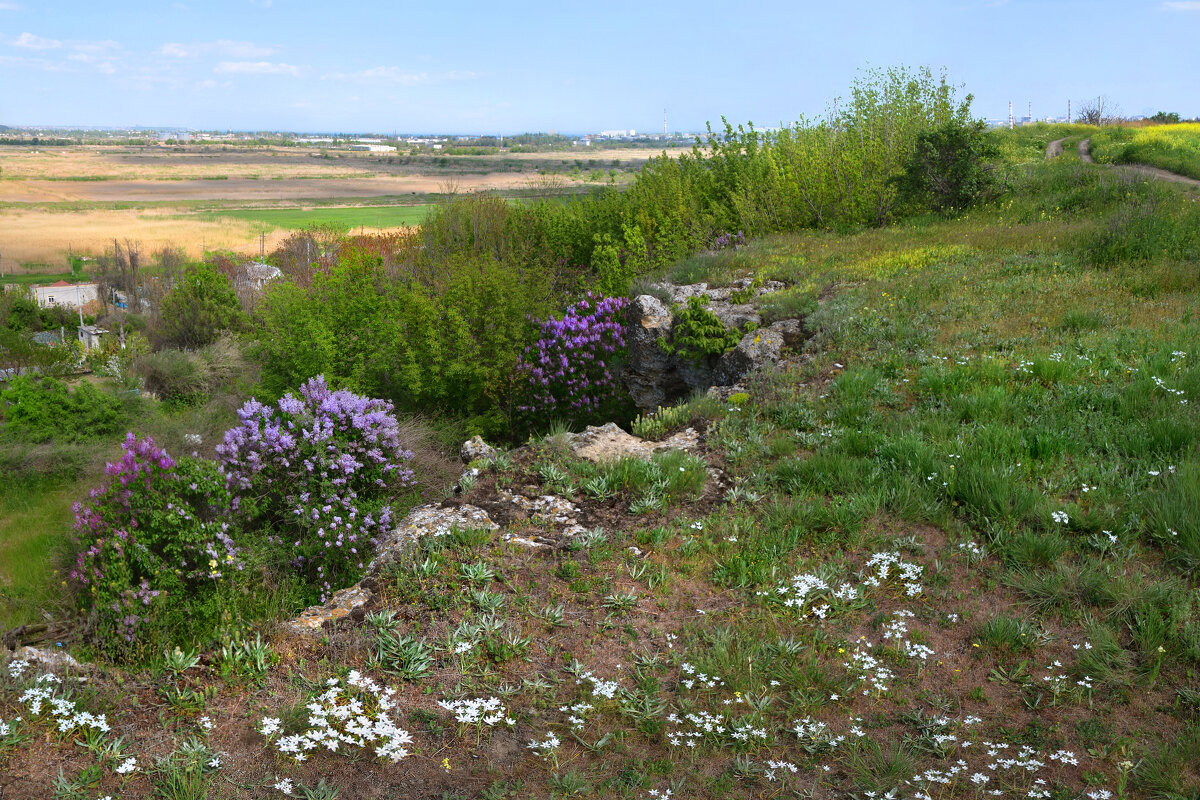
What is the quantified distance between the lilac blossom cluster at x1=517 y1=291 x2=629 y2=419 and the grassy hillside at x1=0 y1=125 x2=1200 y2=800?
580 cm

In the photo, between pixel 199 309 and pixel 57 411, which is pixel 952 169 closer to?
pixel 57 411

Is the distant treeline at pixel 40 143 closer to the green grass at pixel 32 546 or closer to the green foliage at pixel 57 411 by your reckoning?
the green foliage at pixel 57 411

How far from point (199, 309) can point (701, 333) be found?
81.5ft

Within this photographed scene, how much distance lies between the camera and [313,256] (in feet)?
105

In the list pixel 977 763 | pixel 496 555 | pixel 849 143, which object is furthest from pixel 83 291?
pixel 977 763

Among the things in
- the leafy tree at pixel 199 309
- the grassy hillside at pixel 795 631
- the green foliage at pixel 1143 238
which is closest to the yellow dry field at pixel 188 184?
the leafy tree at pixel 199 309

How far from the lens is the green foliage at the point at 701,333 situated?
10086 millimetres

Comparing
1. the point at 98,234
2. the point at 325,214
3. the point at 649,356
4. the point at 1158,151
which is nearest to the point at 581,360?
the point at 649,356

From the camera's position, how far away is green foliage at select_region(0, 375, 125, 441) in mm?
15844

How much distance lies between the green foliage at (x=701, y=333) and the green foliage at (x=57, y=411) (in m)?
13.3

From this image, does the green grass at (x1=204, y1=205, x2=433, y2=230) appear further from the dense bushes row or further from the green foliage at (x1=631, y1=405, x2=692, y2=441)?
the green foliage at (x1=631, y1=405, x2=692, y2=441)

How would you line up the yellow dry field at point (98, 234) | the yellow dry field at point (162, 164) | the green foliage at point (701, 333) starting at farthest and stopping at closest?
the yellow dry field at point (162, 164), the yellow dry field at point (98, 234), the green foliage at point (701, 333)

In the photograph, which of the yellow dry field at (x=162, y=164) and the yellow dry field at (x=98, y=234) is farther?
the yellow dry field at (x=162, y=164)

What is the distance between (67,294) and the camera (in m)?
40.4
